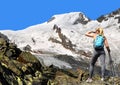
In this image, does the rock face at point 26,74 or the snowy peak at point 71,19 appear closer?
the rock face at point 26,74

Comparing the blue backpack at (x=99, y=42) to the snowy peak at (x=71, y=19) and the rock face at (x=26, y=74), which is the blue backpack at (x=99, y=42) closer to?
the rock face at (x=26, y=74)

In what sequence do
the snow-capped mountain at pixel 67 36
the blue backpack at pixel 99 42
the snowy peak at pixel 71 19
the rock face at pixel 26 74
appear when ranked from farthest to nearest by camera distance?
the snowy peak at pixel 71 19
the snow-capped mountain at pixel 67 36
the rock face at pixel 26 74
the blue backpack at pixel 99 42

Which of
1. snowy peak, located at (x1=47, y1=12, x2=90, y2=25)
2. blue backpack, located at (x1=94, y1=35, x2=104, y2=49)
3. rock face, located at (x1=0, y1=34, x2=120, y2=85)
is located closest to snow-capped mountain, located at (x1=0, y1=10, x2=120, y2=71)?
snowy peak, located at (x1=47, y1=12, x2=90, y2=25)

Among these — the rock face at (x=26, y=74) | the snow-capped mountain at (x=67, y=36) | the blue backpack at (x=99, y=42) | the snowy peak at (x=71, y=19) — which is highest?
the snowy peak at (x=71, y=19)

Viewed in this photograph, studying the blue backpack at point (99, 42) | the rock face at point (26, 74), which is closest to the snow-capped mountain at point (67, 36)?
the rock face at point (26, 74)

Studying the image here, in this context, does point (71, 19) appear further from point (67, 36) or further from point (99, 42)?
point (99, 42)

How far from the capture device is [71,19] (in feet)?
628

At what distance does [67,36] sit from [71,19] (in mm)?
17549

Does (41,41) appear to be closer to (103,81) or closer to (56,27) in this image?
(56,27)

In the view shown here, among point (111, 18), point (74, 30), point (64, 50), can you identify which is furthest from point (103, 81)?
point (111, 18)

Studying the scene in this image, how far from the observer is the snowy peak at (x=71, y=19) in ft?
625

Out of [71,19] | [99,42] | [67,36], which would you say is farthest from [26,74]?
[71,19]

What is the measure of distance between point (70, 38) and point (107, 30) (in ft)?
47.6

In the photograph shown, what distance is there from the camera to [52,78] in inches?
1339
